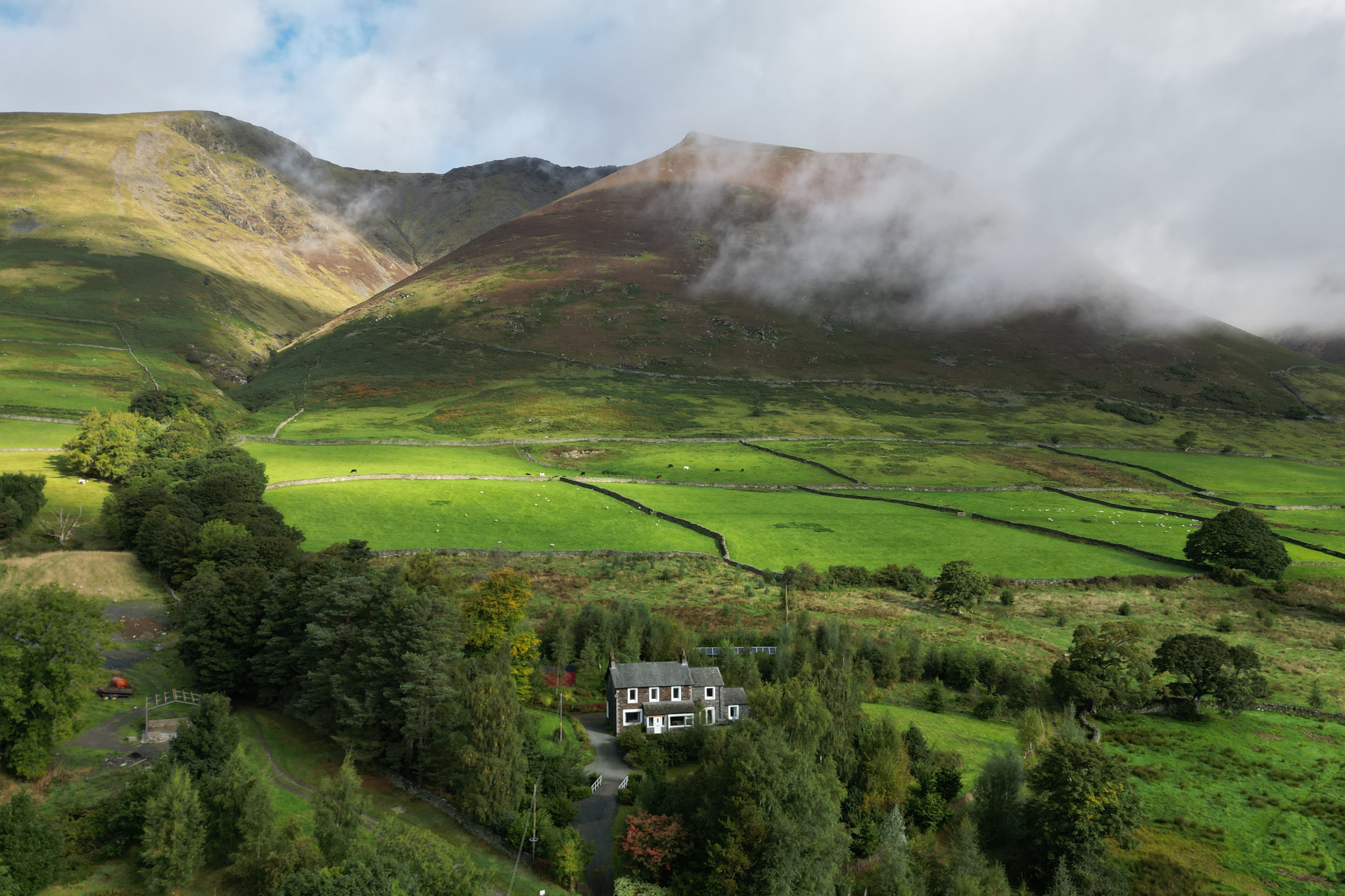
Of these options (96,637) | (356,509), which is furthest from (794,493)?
(96,637)

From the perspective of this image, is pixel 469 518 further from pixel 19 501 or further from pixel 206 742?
pixel 206 742

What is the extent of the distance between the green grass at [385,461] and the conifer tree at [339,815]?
62245 millimetres

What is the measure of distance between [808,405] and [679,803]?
132830 millimetres

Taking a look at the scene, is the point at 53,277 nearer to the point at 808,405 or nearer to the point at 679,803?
the point at 808,405

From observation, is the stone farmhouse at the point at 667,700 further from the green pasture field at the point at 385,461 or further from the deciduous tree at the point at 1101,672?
the green pasture field at the point at 385,461

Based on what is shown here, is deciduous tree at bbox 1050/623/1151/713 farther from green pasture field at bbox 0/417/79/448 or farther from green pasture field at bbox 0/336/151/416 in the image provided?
green pasture field at bbox 0/336/151/416

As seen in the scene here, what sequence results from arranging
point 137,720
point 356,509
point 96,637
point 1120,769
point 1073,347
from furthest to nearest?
point 1073,347 → point 356,509 → point 137,720 → point 96,637 → point 1120,769

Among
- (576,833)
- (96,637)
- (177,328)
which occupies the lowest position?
(576,833)

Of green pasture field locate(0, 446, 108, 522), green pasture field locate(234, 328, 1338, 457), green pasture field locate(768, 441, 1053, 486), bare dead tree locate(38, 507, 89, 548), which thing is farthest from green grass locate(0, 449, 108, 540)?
green pasture field locate(768, 441, 1053, 486)

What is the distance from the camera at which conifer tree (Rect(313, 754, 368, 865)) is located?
25812 mm

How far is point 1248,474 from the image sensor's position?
11181 centimetres

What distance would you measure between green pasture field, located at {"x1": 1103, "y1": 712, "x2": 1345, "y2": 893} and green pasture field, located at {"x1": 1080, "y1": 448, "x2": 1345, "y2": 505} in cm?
7424

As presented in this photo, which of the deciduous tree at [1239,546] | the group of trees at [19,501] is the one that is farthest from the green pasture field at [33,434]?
the deciduous tree at [1239,546]

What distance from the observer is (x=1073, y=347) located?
19700 centimetres
